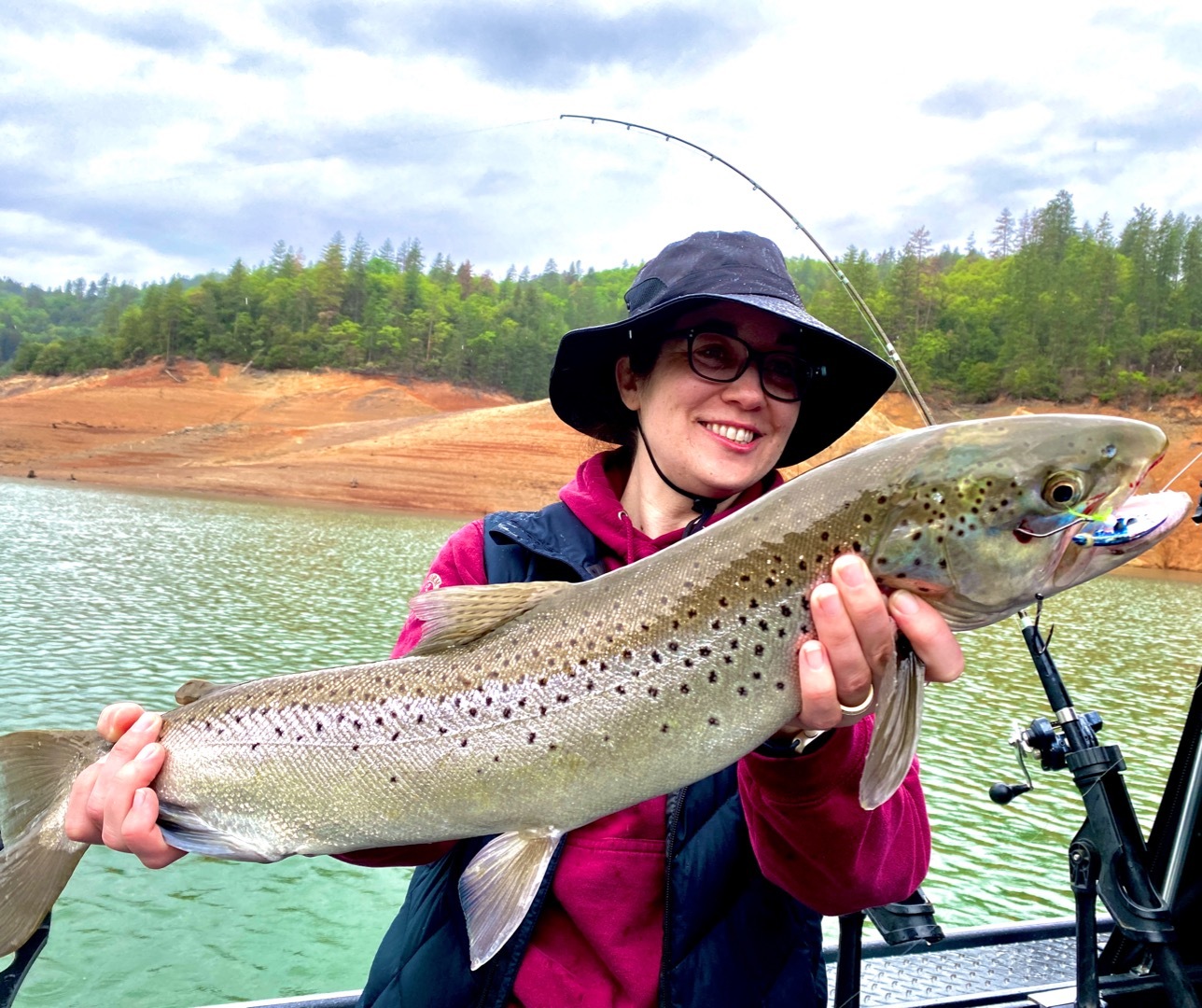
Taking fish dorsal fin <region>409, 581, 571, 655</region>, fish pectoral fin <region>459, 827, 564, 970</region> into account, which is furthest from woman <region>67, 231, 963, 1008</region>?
fish dorsal fin <region>409, 581, 571, 655</region>

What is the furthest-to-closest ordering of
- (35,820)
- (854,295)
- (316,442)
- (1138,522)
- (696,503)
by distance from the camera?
(316,442) < (854,295) < (696,503) < (35,820) < (1138,522)

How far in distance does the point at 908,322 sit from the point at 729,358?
258 feet

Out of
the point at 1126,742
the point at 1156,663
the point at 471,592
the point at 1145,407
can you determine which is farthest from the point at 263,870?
the point at 1145,407

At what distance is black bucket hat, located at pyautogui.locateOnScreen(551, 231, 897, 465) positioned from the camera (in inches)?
113

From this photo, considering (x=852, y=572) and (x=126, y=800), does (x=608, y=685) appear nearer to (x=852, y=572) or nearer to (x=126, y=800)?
(x=852, y=572)

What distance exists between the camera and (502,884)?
2291mm

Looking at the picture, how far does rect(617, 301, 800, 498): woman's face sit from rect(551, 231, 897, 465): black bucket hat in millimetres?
81

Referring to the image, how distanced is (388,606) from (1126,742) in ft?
38.9

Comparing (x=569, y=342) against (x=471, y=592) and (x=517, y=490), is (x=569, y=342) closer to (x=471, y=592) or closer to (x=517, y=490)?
(x=471, y=592)

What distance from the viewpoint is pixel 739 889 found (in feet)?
8.22

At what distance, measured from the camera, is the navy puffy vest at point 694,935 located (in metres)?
2.31

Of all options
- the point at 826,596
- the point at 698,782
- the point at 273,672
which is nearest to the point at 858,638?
the point at 826,596

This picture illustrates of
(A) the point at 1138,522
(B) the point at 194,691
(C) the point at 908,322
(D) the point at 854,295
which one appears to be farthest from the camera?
(C) the point at 908,322

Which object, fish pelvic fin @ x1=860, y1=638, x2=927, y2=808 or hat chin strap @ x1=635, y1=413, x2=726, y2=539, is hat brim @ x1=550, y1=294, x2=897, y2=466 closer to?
hat chin strap @ x1=635, y1=413, x2=726, y2=539
